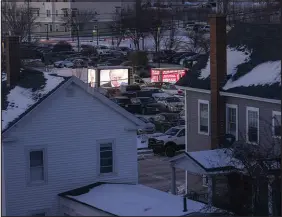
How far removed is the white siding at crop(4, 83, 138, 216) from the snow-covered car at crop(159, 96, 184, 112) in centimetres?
1994

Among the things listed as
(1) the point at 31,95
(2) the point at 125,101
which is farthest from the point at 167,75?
(1) the point at 31,95

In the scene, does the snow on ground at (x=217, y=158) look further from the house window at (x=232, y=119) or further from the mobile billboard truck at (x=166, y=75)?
the mobile billboard truck at (x=166, y=75)

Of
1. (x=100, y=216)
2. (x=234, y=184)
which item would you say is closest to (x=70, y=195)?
(x=100, y=216)

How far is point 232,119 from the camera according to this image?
63.4 ft

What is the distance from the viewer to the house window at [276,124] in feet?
54.3

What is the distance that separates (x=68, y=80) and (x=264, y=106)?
212 inches

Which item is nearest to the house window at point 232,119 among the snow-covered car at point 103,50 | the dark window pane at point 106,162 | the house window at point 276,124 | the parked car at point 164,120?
the house window at point 276,124

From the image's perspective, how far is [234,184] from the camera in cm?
1747

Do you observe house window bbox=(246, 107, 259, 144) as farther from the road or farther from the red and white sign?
the red and white sign

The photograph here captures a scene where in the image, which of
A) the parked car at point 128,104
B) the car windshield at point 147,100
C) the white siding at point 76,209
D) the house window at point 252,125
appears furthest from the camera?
the car windshield at point 147,100

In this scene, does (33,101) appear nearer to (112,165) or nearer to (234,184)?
(112,165)

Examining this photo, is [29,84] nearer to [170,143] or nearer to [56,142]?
[56,142]

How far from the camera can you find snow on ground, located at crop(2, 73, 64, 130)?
1583cm

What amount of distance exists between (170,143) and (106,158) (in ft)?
36.0
